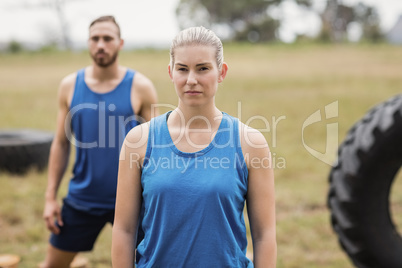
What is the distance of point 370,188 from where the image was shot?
3697 mm

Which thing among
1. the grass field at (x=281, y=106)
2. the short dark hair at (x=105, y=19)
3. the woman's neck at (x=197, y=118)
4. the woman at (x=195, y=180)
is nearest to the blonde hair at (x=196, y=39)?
the woman at (x=195, y=180)

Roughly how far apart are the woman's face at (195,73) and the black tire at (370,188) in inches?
84.8

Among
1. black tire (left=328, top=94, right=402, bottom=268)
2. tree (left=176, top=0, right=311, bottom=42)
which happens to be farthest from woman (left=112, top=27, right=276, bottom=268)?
tree (left=176, top=0, right=311, bottom=42)

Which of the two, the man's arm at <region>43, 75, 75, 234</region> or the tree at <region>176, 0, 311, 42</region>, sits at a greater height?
the tree at <region>176, 0, 311, 42</region>

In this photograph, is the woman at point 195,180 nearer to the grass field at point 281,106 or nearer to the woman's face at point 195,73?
the woman's face at point 195,73

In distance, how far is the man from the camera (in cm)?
333

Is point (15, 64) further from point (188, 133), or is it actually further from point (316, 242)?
point (188, 133)

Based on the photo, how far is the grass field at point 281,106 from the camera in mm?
5045

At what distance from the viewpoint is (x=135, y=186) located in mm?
1946

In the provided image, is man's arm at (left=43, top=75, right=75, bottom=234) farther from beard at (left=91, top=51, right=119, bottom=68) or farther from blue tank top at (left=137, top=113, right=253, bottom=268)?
blue tank top at (left=137, top=113, right=253, bottom=268)

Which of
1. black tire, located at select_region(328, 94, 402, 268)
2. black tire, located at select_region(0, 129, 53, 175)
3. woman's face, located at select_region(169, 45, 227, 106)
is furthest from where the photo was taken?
black tire, located at select_region(0, 129, 53, 175)

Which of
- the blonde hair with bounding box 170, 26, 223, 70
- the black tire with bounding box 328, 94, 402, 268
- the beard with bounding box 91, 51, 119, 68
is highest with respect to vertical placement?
the beard with bounding box 91, 51, 119, 68

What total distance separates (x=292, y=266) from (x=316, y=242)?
2.05 feet

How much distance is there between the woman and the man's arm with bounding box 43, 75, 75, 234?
1.65 meters
